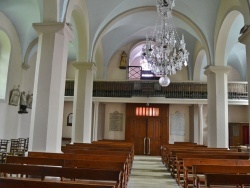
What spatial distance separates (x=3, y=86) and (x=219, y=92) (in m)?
9.82

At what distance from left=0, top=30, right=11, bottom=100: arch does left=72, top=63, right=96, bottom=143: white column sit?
3.90 m

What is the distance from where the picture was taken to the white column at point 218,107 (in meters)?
10.1

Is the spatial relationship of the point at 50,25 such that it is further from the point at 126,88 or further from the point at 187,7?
the point at 126,88

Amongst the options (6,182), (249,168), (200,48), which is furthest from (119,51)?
(6,182)

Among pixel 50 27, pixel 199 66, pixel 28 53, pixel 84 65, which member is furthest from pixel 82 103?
pixel 199 66

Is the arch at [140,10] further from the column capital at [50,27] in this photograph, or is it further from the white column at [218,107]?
the column capital at [50,27]

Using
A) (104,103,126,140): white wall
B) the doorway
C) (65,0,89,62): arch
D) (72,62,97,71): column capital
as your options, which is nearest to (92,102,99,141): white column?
(104,103,126,140): white wall

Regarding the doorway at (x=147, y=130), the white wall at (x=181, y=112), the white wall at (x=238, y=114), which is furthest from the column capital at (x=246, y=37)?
the white wall at (x=238, y=114)

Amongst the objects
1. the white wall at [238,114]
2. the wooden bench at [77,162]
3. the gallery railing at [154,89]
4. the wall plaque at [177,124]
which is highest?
the gallery railing at [154,89]

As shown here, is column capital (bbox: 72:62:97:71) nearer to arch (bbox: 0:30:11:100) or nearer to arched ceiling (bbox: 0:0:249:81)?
arched ceiling (bbox: 0:0:249:81)

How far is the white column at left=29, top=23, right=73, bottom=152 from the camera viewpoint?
6.29 meters

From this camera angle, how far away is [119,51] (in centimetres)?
1864

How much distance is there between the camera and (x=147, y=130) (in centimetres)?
1736

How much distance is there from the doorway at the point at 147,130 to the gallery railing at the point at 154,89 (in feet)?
4.75
